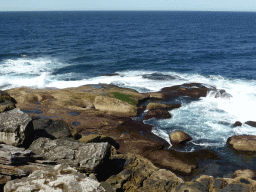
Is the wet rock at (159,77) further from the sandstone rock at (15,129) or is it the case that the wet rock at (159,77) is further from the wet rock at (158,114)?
the sandstone rock at (15,129)

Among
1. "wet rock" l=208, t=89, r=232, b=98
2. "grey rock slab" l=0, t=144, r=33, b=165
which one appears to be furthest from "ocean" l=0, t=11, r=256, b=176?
"grey rock slab" l=0, t=144, r=33, b=165

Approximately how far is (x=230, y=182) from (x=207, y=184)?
1727 mm

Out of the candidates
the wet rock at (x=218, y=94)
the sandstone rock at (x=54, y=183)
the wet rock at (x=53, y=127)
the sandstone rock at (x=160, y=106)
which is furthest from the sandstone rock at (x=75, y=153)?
the wet rock at (x=218, y=94)

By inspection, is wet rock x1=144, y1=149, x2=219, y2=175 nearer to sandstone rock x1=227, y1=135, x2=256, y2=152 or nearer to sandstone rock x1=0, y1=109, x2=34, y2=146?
sandstone rock x1=227, y1=135, x2=256, y2=152

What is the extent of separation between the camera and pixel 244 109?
3153cm

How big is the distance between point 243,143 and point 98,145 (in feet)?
52.5

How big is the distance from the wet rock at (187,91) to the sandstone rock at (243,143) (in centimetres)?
1156

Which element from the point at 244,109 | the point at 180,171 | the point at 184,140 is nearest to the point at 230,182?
the point at 180,171

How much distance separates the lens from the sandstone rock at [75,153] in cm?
1288

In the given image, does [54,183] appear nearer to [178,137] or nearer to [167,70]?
[178,137]

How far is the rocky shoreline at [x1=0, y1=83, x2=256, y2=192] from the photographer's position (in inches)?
437

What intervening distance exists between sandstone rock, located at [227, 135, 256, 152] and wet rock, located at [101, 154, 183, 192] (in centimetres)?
1084

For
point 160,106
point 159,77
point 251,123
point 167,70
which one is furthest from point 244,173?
point 167,70

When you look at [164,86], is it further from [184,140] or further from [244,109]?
[184,140]
